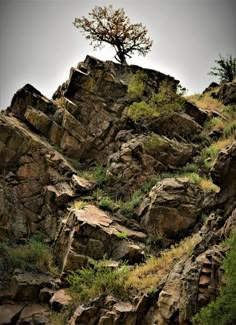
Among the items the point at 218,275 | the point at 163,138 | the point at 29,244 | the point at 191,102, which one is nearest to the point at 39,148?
the point at 29,244

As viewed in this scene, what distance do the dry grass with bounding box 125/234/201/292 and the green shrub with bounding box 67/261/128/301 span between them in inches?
12.6

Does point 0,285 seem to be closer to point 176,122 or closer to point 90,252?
point 90,252

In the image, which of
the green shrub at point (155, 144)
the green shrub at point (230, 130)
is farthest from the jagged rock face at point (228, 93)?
the green shrub at point (155, 144)

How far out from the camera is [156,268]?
1389cm

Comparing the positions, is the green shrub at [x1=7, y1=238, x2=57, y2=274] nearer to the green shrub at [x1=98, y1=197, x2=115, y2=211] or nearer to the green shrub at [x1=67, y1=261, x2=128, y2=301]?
the green shrub at [x1=67, y1=261, x2=128, y2=301]

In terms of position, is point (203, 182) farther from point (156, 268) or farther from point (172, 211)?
point (156, 268)

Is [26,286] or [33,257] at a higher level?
[33,257]

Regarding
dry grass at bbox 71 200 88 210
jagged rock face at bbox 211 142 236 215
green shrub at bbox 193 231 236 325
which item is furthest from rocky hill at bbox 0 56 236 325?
green shrub at bbox 193 231 236 325

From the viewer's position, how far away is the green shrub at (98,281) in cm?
1305

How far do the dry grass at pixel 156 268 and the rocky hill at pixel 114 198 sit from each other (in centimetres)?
5

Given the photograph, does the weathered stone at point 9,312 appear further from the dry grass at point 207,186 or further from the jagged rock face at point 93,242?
the dry grass at point 207,186

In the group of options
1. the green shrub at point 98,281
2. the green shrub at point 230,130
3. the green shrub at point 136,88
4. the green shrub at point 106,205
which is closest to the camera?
the green shrub at point 98,281

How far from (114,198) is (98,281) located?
5.41 meters

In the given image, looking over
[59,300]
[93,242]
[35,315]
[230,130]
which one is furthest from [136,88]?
[35,315]
